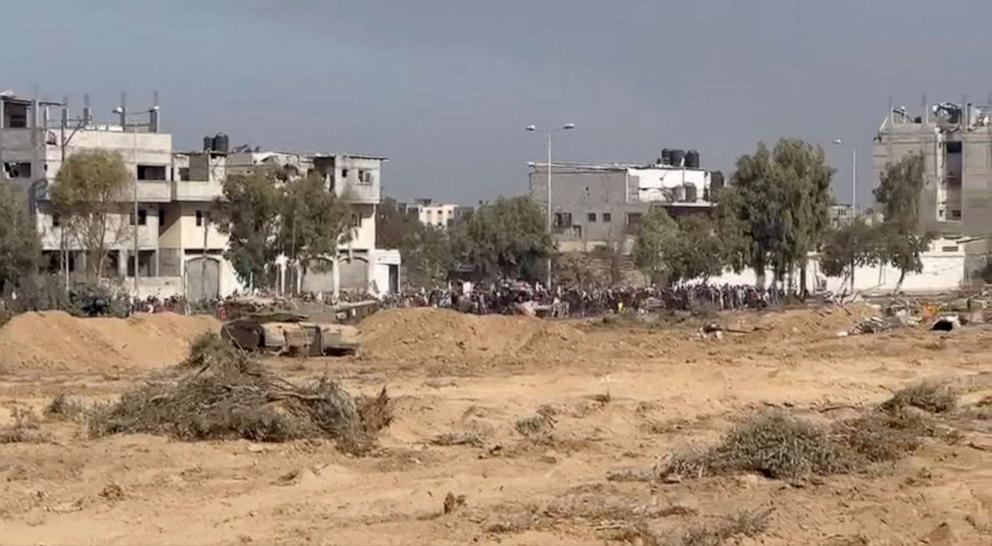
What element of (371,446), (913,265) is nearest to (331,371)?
(371,446)

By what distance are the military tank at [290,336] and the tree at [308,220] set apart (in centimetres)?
2037

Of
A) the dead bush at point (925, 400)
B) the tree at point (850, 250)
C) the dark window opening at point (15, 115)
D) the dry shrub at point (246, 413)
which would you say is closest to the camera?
the dry shrub at point (246, 413)

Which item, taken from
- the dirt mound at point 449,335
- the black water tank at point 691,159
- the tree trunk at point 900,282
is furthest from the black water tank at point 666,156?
the dirt mound at point 449,335

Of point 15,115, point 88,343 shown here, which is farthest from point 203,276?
point 88,343

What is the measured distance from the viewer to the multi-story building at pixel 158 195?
194 ft

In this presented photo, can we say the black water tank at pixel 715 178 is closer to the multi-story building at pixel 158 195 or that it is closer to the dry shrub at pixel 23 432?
→ the multi-story building at pixel 158 195

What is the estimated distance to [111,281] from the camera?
53625mm

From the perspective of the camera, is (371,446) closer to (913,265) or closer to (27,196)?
(27,196)

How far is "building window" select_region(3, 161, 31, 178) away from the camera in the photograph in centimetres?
5975

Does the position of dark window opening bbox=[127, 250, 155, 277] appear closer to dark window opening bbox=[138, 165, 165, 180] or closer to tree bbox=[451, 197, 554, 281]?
dark window opening bbox=[138, 165, 165, 180]

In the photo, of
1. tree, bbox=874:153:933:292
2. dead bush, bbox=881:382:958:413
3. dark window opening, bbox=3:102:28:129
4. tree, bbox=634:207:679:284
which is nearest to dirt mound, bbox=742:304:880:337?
tree, bbox=634:207:679:284

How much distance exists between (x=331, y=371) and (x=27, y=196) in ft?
101

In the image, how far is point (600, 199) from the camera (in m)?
83.3

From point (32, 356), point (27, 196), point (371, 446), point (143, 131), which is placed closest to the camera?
point (371, 446)
